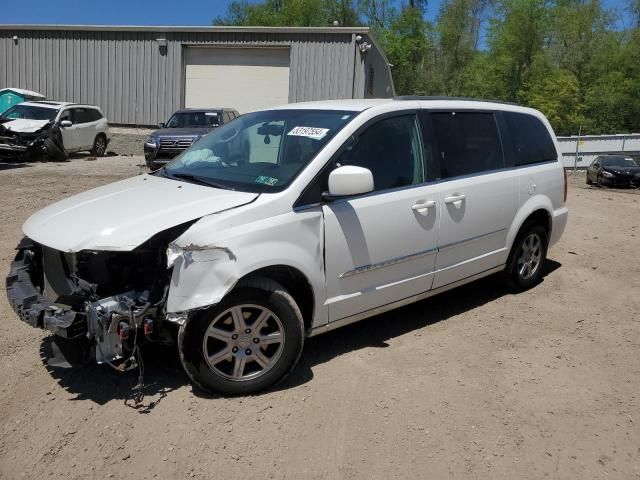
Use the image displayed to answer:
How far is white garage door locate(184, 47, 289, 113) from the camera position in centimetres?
2244

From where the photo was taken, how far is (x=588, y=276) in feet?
22.2

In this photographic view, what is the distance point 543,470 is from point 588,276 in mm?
4258

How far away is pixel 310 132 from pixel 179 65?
66.1 feet

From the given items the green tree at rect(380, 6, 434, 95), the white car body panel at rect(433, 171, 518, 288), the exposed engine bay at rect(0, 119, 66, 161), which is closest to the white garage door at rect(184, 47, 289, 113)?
the exposed engine bay at rect(0, 119, 66, 161)

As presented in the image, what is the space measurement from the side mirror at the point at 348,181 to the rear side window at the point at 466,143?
110 centimetres

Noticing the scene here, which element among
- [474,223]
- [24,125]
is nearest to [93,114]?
[24,125]

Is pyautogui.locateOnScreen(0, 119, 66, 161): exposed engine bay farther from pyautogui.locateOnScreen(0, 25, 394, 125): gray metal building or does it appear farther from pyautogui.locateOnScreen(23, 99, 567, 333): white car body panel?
pyautogui.locateOnScreen(23, 99, 567, 333): white car body panel

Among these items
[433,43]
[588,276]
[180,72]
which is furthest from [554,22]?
[588,276]

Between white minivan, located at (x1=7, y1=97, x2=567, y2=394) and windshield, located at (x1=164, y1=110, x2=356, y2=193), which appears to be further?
windshield, located at (x1=164, y1=110, x2=356, y2=193)

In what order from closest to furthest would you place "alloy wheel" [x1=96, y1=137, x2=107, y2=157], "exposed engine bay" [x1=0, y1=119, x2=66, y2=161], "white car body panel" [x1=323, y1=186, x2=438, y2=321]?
1. "white car body panel" [x1=323, y1=186, x2=438, y2=321]
2. "exposed engine bay" [x1=0, y1=119, x2=66, y2=161]
3. "alloy wheel" [x1=96, y1=137, x2=107, y2=157]

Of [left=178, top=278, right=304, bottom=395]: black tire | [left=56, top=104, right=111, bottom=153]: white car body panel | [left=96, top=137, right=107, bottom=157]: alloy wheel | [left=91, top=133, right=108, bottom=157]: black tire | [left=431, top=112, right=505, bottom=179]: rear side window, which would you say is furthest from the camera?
[left=96, top=137, right=107, bottom=157]: alloy wheel

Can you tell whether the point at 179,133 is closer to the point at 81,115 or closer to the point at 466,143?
the point at 81,115

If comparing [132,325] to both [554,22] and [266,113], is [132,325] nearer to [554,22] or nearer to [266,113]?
[266,113]

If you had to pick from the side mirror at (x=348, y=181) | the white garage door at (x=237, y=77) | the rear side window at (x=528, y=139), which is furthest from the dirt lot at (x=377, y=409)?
the white garage door at (x=237, y=77)
